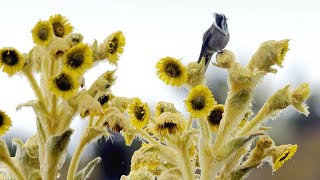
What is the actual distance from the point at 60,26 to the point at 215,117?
2.13ft

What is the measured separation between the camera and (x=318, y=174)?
18.1m

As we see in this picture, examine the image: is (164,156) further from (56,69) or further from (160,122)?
(56,69)

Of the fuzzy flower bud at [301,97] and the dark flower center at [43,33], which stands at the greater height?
the dark flower center at [43,33]

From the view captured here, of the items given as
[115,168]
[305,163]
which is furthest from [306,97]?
[305,163]

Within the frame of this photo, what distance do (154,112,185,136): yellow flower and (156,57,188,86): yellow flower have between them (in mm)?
109

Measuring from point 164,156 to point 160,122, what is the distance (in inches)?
7.0

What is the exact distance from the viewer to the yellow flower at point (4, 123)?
2.65 m

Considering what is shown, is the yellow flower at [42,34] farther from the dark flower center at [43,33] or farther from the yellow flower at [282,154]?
the yellow flower at [282,154]

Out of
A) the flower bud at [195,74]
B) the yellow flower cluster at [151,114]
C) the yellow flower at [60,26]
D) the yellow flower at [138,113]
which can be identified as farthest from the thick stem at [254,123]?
the yellow flower at [60,26]

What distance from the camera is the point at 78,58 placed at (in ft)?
8.70

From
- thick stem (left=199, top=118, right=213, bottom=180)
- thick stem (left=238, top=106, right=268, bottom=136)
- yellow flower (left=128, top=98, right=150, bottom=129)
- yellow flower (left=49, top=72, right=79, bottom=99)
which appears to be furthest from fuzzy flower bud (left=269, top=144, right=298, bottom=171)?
yellow flower (left=49, top=72, right=79, bottom=99)

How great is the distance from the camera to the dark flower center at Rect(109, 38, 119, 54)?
277 cm

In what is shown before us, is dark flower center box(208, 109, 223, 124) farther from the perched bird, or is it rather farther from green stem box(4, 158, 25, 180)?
green stem box(4, 158, 25, 180)

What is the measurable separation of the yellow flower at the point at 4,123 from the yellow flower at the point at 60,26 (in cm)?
36
